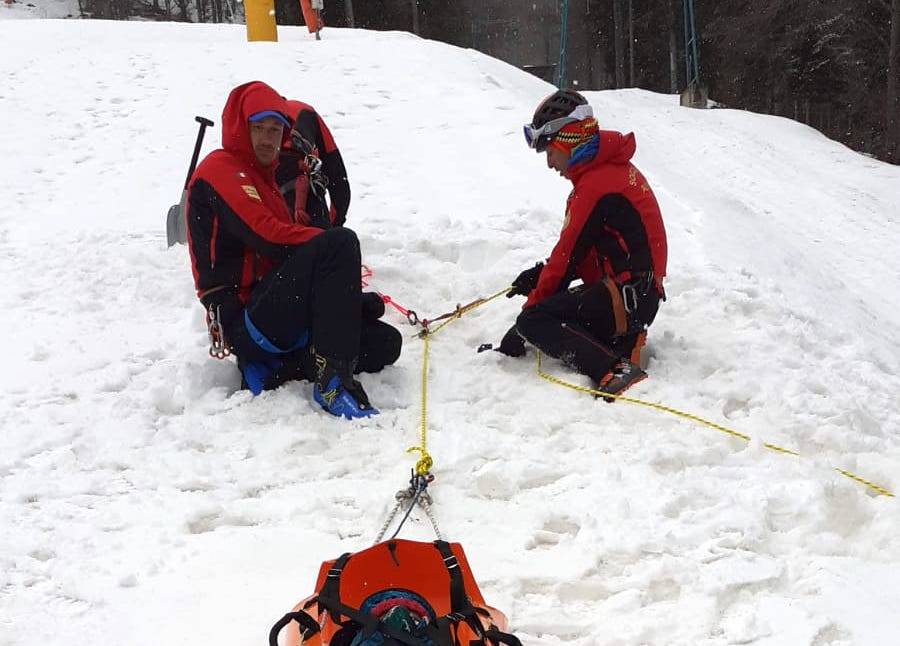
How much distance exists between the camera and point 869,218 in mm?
10195

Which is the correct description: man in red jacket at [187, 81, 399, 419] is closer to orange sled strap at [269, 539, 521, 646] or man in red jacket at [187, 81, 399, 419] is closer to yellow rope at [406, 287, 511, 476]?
yellow rope at [406, 287, 511, 476]

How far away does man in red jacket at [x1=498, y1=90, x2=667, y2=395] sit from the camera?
4.16 m

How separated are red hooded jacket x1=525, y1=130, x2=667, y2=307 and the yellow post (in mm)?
9796

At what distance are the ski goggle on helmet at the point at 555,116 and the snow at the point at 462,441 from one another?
3.86 feet

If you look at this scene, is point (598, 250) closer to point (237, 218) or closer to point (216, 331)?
point (237, 218)

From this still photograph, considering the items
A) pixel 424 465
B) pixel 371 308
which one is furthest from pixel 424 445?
pixel 371 308

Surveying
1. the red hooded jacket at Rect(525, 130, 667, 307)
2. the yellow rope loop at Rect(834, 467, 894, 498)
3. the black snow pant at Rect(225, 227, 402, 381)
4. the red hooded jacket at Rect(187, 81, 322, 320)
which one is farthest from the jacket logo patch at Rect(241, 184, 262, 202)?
the yellow rope loop at Rect(834, 467, 894, 498)

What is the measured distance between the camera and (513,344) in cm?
454

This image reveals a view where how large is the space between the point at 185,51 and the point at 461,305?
26.8 ft

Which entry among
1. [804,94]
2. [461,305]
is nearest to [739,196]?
[461,305]

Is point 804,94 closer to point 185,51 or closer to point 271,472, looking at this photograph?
point 185,51

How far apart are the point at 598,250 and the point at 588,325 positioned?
15.6 inches

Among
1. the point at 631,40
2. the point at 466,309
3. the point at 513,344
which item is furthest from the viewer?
the point at 631,40

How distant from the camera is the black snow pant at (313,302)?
12.8 ft
